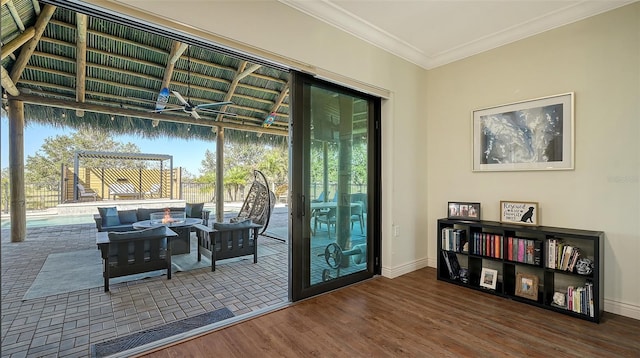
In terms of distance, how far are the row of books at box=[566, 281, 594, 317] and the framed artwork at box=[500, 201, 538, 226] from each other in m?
0.70

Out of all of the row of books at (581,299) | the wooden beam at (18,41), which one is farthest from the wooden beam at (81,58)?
the row of books at (581,299)

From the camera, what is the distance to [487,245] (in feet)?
10.5

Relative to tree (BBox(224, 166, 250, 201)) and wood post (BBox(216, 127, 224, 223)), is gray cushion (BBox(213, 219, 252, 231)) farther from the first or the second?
tree (BBox(224, 166, 250, 201))

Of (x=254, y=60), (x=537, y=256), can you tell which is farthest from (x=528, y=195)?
(x=254, y=60)

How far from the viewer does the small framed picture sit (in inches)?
124

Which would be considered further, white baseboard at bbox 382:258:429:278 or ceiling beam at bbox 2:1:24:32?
white baseboard at bbox 382:258:429:278

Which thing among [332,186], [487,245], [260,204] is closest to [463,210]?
[487,245]

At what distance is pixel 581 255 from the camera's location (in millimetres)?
2725

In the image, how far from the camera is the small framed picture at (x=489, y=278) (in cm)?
316

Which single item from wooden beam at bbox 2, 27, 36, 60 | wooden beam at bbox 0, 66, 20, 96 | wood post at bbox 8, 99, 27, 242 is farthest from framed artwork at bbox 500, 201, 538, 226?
wood post at bbox 8, 99, 27, 242

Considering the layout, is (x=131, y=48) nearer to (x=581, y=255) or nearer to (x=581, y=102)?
(x=581, y=102)

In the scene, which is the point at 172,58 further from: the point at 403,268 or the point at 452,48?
the point at 403,268

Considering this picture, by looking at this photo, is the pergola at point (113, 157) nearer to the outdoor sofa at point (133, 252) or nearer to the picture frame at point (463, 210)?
the outdoor sofa at point (133, 252)

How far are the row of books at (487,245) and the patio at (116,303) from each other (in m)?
2.20
